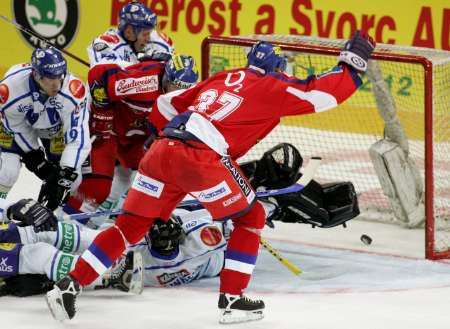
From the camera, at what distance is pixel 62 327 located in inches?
185

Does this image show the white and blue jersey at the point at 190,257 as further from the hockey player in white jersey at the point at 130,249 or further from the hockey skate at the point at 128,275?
the hockey skate at the point at 128,275

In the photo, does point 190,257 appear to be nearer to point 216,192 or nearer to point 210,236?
point 210,236

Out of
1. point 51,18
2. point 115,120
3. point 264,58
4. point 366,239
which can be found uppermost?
point 264,58

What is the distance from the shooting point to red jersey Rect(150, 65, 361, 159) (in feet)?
15.7

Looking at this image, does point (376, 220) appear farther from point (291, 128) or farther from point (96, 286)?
point (96, 286)

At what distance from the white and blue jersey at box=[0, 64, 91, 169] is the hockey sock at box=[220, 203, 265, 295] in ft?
3.98

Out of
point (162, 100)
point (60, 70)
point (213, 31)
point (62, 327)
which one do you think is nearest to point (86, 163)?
point (60, 70)

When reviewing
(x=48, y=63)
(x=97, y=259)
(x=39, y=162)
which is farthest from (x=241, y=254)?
(x=39, y=162)

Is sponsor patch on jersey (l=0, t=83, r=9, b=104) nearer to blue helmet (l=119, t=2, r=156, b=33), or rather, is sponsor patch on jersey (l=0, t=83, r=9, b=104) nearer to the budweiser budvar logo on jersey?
the budweiser budvar logo on jersey

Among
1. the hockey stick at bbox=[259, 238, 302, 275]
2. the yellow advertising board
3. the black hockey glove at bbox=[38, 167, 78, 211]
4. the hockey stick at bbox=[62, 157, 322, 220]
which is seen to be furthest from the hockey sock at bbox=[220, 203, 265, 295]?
the yellow advertising board

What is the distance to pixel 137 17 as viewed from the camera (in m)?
6.34

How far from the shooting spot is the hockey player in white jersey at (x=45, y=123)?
18.2 feet

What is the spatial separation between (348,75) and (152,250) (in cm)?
116

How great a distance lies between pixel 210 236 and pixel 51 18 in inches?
Result: 168
